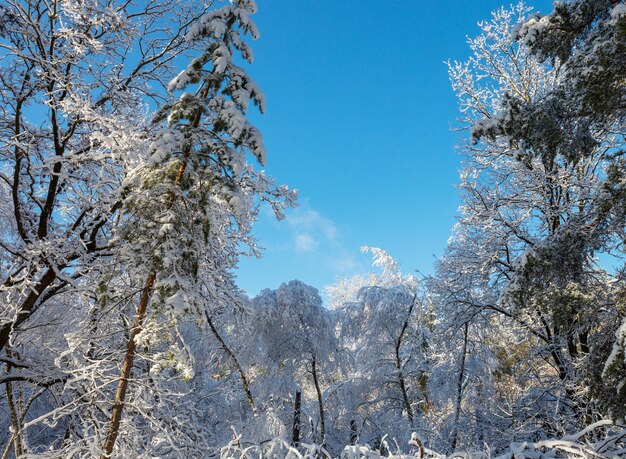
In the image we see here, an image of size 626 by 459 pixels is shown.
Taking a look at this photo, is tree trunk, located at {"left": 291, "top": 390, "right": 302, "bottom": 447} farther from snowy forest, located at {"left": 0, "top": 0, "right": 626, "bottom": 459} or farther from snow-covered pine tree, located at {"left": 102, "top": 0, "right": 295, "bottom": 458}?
snow-covered pine tree, located at {"left": 102, "top": 0, "right": 295, "bottom": 458}

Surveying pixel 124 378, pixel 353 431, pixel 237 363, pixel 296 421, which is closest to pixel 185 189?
pixel 124 378

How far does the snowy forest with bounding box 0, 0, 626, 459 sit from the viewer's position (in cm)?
451

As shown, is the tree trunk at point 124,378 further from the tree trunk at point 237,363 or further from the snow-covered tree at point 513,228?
the snow-covered tree at point 513,228

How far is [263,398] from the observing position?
11.7 m

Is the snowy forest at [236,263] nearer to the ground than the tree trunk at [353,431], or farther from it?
farther from it

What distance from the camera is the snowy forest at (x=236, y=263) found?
14.8ft

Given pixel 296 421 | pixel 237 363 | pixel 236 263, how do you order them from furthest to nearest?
pixel 237 363 < pixel 296 421 < pixel 236 263

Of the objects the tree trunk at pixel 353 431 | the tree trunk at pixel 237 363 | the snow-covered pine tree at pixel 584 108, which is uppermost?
the snow-covered pine tree at pixel 584 108

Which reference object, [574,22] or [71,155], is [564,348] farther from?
[71,155]

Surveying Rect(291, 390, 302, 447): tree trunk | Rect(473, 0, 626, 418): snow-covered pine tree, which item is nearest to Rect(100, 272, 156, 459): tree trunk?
Rect(473, 0, 626, 418): snow-covered pine tree

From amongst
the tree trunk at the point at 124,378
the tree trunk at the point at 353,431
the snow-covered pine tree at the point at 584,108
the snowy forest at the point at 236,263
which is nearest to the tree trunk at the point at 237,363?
the snowy forest at the point at 236,263

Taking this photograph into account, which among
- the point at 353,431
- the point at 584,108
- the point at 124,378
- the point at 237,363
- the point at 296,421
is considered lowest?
the point at 353,431

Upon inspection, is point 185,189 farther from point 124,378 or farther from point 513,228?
point 513,228

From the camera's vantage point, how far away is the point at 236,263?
28.9 feet
